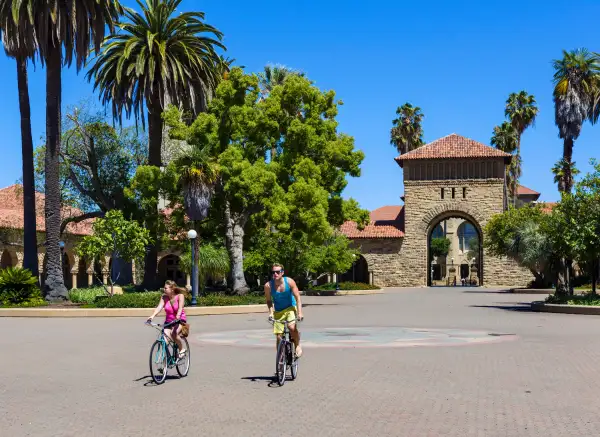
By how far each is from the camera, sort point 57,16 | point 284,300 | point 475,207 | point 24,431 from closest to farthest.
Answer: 1. point 24,431
2. point 284,300
3. point 57,16
4. point 475,207

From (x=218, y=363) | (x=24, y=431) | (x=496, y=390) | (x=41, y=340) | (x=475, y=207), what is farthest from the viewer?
(x=475, y=207)

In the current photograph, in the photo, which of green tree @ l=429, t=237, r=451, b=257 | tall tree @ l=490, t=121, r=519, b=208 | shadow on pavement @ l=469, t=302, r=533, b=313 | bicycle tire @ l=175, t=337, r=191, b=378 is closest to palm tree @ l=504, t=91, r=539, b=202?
tall tree @ l=490, t=121, r=519, b=208

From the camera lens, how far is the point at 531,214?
5134 cm

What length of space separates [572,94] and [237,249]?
91.7 ft

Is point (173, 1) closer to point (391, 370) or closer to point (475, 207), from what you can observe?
point (391, 370)

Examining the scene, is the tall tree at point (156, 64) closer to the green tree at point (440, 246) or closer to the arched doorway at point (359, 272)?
the arched doorway at point (359, 272)

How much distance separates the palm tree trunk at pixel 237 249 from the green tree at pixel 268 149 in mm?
46

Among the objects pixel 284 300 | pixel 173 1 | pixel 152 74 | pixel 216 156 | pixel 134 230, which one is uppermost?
pixel 173 1

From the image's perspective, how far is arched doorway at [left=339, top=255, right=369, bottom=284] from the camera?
71325 mm

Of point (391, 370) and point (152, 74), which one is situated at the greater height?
point (152, 74)

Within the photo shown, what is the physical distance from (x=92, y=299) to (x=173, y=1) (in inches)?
588

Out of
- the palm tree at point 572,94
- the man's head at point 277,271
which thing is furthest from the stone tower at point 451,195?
the man's head at point 277,271

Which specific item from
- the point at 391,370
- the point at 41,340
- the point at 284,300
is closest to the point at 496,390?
the point at 391,370

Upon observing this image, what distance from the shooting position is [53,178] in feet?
100
